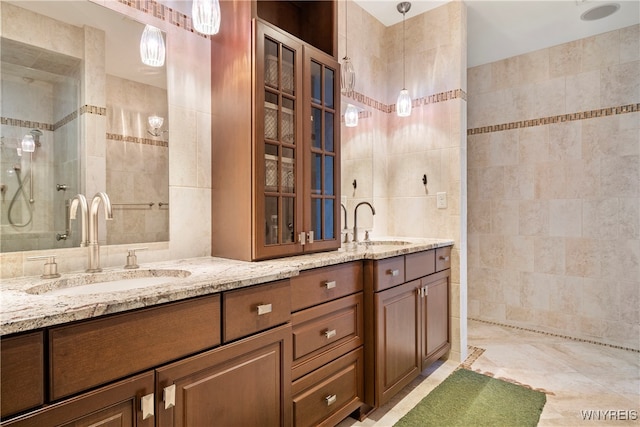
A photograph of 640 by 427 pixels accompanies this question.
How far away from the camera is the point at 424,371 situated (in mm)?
2430

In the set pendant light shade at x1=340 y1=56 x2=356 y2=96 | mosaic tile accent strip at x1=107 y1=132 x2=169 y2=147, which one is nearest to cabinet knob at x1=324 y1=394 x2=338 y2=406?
mosaic tile accent strip at x1=107 y1=132 x2=169 y2=147

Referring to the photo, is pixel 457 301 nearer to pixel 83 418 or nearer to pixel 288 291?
pixel 288 291

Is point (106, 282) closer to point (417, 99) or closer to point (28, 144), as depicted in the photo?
point (28, 144)

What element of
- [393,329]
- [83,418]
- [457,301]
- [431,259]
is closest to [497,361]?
[457,301]

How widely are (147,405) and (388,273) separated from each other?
4.30 feet

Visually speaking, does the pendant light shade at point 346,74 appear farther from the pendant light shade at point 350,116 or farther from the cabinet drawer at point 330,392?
the cabinet drawer at point 330,392

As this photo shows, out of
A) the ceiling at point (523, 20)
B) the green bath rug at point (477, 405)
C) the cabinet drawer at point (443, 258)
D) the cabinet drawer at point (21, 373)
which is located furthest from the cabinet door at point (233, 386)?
the ceiling at point (523, 20)

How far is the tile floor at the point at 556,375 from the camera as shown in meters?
1.92

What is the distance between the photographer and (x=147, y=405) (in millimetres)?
928

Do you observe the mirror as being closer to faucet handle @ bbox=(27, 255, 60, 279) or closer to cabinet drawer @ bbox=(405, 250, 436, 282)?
faucet handle @ bbox=(27, 255, 60, 279)

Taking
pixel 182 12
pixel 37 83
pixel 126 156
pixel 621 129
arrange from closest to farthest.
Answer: pixel 37 83
pixel 126 156
pixel 182 12
pixel 621 129

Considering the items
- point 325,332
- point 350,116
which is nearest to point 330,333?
point 325,332

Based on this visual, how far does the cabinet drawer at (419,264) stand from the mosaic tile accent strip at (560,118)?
1917mm

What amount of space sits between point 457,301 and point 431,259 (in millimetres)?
526
